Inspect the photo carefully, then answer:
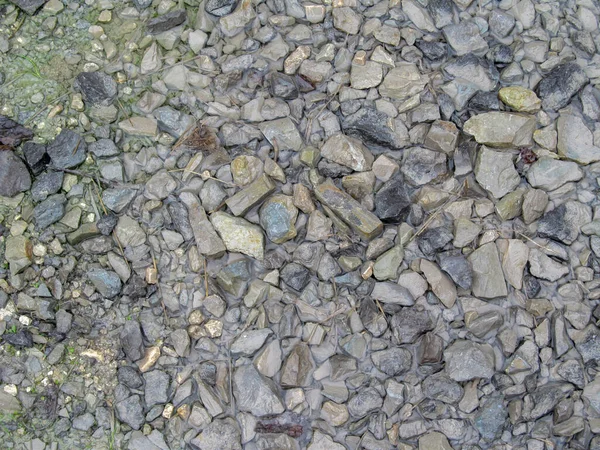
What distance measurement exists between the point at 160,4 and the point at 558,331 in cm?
253

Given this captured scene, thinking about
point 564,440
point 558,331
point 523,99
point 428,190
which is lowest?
point 564,440

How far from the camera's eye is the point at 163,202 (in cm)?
291

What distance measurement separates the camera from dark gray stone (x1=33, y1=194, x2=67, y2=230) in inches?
113

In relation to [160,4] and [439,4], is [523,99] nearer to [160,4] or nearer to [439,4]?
[439,4]

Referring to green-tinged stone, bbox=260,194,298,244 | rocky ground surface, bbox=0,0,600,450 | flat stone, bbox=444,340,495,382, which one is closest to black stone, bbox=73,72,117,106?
rocky ground surface, bbox=0,0,600,450

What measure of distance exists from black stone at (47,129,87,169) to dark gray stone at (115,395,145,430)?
45.7 inches

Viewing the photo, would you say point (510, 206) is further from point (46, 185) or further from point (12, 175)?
point (12, 175)

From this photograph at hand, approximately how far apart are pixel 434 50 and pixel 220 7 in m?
1.11

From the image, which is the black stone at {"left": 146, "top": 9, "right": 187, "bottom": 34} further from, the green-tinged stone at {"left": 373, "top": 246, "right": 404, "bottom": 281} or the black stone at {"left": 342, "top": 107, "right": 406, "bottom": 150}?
the green-tinged stone at {"left": 373, "top": 246, "right": 404, "bottom": 281}

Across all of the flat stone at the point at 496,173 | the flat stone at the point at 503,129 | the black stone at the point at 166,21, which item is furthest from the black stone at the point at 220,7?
the flat stone at the point at 496,173

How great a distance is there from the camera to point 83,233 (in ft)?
9.35

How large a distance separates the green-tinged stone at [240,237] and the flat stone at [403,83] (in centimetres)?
94

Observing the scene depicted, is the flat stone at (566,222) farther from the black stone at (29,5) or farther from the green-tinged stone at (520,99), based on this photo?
the black stone at (29,5)

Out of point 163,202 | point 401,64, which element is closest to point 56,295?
point 163,202
